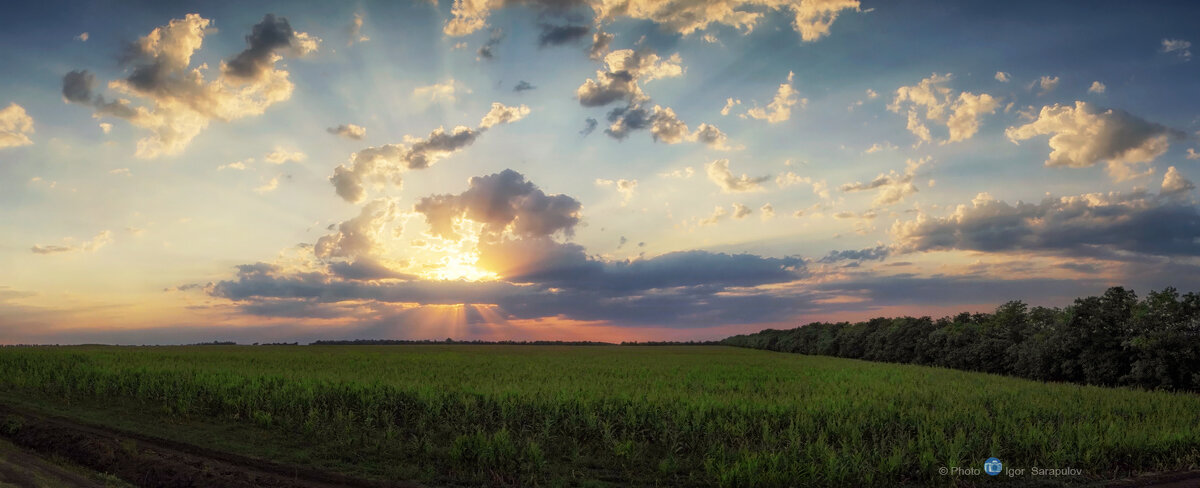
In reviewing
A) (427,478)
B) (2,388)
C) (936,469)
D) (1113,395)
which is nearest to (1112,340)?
(1113,395)

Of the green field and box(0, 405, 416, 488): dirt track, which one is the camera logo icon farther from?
box(0, 405, 416, 488): dirt track

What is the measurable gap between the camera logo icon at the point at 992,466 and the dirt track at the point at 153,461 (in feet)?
47.6

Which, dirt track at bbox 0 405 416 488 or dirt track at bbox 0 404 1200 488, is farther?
dirt track at bbox 0 405 416 488

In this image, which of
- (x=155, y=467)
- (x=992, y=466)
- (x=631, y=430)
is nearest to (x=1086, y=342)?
(x=992, y=466)

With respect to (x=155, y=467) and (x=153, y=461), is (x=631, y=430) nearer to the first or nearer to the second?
(x=155, y=467)

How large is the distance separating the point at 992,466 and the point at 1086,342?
Result: 33368 millimetres

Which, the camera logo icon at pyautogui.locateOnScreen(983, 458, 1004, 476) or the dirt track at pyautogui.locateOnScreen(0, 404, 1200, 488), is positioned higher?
the dirt track at pyautogui.locateOnScreen(0, 404, 1200, 488)

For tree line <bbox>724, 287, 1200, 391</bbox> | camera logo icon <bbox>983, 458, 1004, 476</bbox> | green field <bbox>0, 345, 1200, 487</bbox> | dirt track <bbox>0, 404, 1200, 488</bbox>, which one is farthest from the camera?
tree line <bbox>724, 287, 1200, 391</bbox>

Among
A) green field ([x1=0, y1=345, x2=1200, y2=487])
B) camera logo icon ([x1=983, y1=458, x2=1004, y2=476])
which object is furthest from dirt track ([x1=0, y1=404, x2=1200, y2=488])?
camera logo icon ([x1=983, y1=458, x2=1004, y2=476])

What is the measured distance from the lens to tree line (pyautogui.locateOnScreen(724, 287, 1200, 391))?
34.9 meters

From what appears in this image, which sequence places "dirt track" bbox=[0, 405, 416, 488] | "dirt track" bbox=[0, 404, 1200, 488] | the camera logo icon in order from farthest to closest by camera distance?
the camera logo icon → "dirt track" bbox=[0, 405, 416, 488] → "dirt track" bbox=[0, 404, 1200, 488]

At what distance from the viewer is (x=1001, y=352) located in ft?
172

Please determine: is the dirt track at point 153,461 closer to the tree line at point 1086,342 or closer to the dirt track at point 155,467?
the dirt track at point 155,467

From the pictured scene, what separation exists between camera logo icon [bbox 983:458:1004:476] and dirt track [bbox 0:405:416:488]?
47.6 ft
